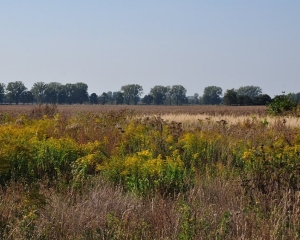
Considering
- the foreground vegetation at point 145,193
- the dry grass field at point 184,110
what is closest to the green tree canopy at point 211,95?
the dry grass field at point 184,110

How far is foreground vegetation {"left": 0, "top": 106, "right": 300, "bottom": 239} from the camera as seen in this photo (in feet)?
17.1

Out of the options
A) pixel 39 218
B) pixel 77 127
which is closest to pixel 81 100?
pixel 77 127

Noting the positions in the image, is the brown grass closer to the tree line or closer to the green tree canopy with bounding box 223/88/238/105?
the green tree canopy with bounding box 223/88/238/105

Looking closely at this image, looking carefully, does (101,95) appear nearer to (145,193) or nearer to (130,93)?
(130,93)

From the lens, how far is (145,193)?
688 centimetres

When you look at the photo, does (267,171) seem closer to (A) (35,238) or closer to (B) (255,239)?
(B) (255,239)

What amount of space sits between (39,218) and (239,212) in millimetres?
2376

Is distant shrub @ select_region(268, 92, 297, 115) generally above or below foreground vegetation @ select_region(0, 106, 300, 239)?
above

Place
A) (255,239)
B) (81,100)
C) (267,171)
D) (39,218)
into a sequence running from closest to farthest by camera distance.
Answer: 1. (255,239)
2. (39,218)
3. (267,171)
4. (81,100)

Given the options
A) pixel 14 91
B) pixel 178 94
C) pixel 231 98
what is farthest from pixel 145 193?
pixel 178 94

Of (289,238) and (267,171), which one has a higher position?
(267,171)

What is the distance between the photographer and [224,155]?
9.93 meters

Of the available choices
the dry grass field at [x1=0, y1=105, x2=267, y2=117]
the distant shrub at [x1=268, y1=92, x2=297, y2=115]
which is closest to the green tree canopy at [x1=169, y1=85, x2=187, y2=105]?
the dry grass field at [x1=0, y1=105, x2=267, y2=117]

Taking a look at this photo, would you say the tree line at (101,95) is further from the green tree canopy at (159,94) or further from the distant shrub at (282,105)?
the distant shrub at (282,105)
